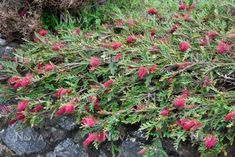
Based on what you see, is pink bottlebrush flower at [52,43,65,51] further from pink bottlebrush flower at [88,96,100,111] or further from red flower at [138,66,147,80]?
red flower at [138,66,147,80]

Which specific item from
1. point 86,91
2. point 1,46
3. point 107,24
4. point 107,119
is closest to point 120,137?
point 107,119

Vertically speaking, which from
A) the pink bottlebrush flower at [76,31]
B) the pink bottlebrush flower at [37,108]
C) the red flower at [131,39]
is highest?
the red flower at [131,39]

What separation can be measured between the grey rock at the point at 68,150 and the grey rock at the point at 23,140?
11cm

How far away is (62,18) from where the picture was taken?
3697 millimetres

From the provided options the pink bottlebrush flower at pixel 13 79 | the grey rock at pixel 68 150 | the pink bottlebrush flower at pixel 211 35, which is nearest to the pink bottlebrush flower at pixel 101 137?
the grey rock at pixel 68 150

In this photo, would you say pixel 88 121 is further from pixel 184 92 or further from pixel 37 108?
pixel 184 92

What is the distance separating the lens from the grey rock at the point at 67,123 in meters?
2.97

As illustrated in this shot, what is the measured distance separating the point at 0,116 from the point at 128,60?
0.95 meters

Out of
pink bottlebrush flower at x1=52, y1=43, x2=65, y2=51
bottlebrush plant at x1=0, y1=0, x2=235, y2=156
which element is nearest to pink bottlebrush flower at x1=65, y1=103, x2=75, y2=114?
bottlebrush plant at x1=0, y1=0, x2=235, y2=156

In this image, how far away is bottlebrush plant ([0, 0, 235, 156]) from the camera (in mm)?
2543

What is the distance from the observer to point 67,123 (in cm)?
300

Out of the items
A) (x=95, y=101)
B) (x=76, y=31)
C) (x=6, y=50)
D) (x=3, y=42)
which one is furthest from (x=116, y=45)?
(x=3, y=42)

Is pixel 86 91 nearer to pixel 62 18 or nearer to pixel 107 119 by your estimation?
pixel 107 119

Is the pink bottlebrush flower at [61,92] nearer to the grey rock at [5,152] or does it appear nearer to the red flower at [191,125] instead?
the grey rock at [5,152]
